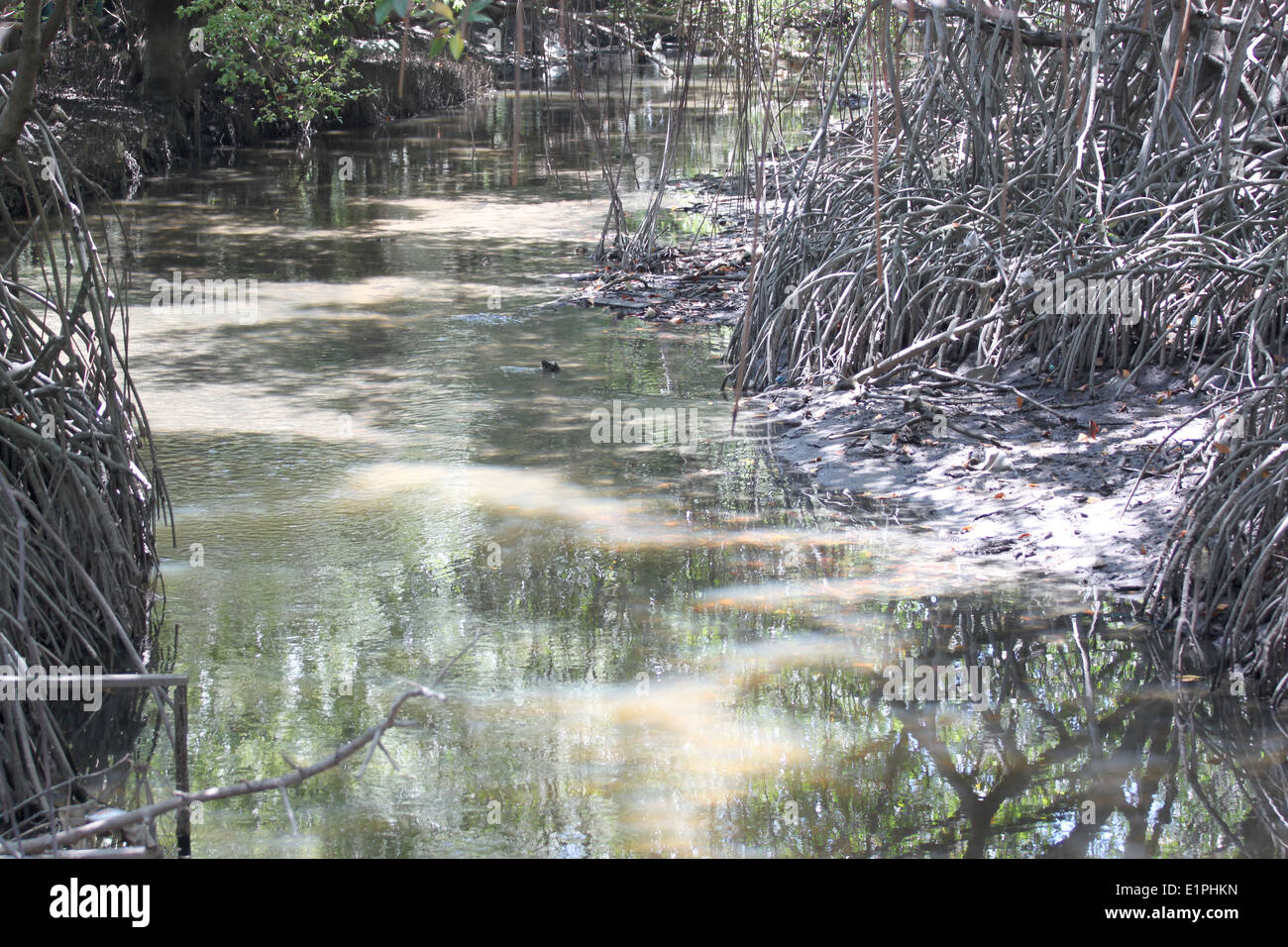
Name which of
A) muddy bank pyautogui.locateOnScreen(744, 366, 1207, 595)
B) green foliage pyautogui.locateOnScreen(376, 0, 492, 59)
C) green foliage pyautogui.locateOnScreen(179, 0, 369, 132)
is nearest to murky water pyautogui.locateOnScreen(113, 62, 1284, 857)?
muddy bank pyautogui.locateOnScreen(744, 366, 1207, 595)

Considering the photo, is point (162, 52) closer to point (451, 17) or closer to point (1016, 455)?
point (1016, 455)

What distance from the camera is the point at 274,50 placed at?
15859mm

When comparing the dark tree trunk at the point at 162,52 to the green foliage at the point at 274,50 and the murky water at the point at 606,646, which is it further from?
the murky water at the point at 606,646

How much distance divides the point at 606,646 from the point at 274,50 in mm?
13376

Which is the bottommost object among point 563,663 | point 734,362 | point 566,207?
point 563,663

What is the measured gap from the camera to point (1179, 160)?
6922mm

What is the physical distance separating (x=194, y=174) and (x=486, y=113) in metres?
8.24

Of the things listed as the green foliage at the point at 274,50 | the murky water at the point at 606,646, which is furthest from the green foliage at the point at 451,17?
the green foliage at the point at 274,50

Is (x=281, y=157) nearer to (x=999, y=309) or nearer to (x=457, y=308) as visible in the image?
(x=457, y=308)

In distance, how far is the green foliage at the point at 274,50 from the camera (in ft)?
49.1

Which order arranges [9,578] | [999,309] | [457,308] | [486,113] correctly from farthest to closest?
1. [486,113]
2. [457,308]
3. [999,309]
4. [9,578]

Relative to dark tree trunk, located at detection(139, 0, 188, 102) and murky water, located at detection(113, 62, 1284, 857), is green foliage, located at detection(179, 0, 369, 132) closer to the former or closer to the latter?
dark tree trunk, located at detection(139, 0, 188, 102)

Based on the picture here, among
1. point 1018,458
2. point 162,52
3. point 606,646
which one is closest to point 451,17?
point 606,646

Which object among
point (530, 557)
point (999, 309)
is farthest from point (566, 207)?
point (530, 557)
